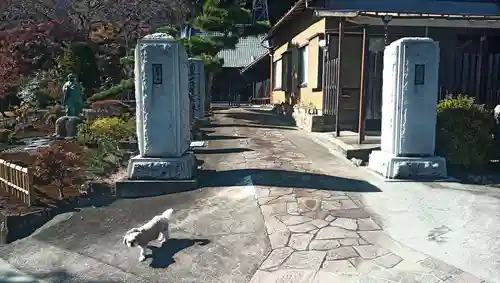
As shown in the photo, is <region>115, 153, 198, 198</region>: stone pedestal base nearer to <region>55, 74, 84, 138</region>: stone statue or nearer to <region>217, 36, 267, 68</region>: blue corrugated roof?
<region>55, 74, 84, 138</region>: stone statue

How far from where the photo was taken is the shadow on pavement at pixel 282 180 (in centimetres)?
671

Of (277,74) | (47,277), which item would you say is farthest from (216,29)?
(47,277)

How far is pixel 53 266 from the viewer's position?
4.93 m

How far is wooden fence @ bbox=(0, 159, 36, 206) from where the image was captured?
686 cm

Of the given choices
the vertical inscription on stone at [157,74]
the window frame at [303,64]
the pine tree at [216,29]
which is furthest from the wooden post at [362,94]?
the pine tree at [216,29]

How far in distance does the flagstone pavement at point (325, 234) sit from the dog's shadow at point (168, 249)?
89 cm

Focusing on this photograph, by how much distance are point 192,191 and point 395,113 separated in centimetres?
353

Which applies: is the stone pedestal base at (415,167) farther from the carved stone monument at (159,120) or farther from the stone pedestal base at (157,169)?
the stone pedestal base at (157,169)

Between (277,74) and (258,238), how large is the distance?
672 inches

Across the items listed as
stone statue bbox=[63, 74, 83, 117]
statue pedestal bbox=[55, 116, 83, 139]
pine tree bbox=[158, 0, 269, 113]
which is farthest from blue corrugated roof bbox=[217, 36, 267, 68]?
statue pedestal bbox=[55, 116, 83, 139]

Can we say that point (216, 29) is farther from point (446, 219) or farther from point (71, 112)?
point (446, 219)

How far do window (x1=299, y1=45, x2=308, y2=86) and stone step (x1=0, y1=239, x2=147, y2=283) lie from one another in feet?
35.6

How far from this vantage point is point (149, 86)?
679 cm

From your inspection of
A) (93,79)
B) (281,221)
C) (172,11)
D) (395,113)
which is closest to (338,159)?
(395,113)
